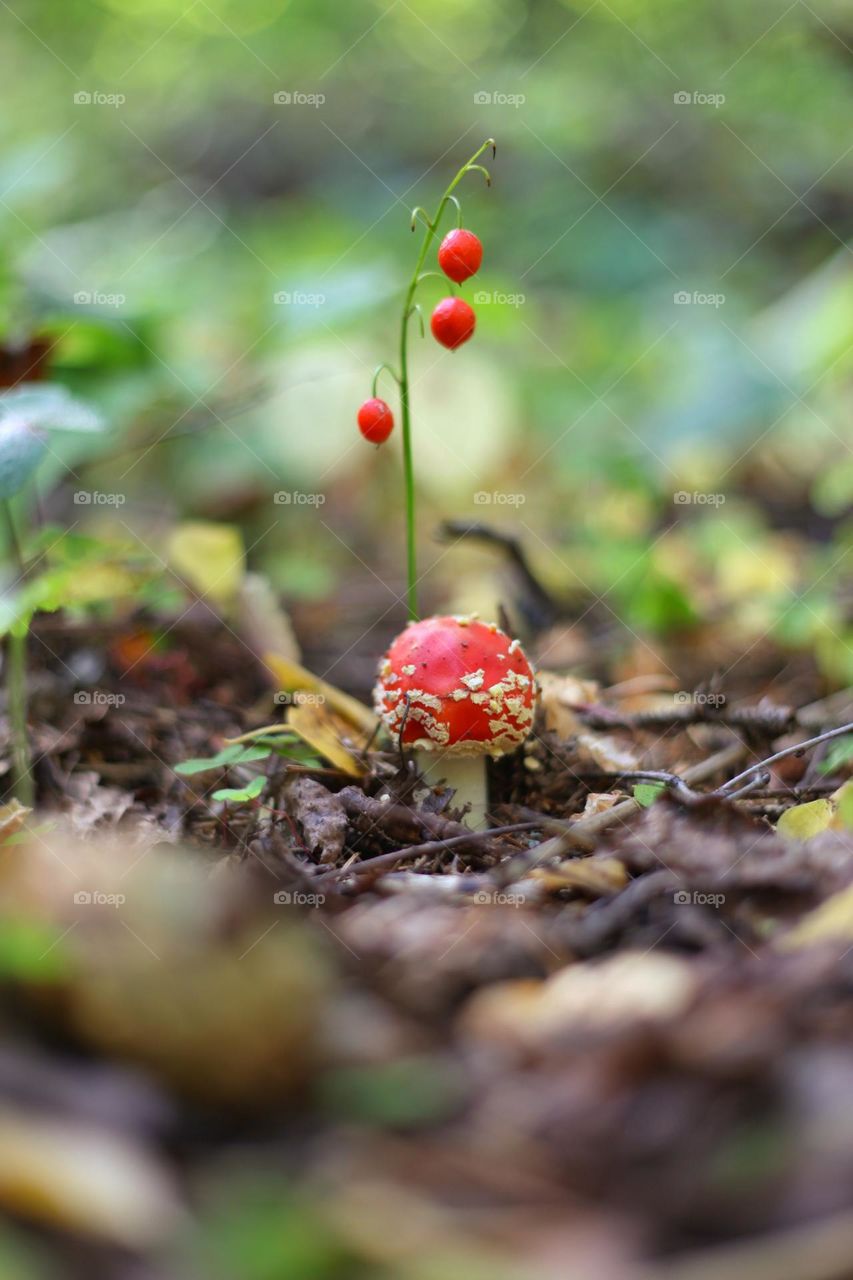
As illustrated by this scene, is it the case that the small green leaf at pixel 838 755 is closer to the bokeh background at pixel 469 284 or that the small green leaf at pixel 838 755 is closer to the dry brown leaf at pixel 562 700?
the dry brown leaf at pixel 562 700

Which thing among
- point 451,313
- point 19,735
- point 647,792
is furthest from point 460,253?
point 19,735

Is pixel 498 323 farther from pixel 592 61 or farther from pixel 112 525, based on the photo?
pixel 592 61

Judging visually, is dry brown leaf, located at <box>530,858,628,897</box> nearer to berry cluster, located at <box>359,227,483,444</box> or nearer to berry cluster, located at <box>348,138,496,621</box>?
berry cluster, located at <box>348,138,496,621</box>

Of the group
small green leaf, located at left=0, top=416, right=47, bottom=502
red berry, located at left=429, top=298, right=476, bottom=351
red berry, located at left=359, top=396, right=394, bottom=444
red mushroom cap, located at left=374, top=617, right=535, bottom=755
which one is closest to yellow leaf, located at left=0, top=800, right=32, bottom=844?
small green leaf, located at left=0, top=416, right=47, bottom=502

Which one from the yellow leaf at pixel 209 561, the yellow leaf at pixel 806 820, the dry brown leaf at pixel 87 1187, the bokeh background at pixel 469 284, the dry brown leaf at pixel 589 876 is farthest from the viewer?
the bokeh background at pixel 469 284

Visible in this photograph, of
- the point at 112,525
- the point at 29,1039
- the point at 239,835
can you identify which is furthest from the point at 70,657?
the point at 29,1039

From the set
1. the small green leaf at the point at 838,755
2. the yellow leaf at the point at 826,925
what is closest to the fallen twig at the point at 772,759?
the small green leaf at the point at 838,755

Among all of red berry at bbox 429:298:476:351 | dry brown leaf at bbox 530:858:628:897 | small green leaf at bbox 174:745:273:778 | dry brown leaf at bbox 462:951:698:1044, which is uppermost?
red berry at bbox 429:298:476:351
